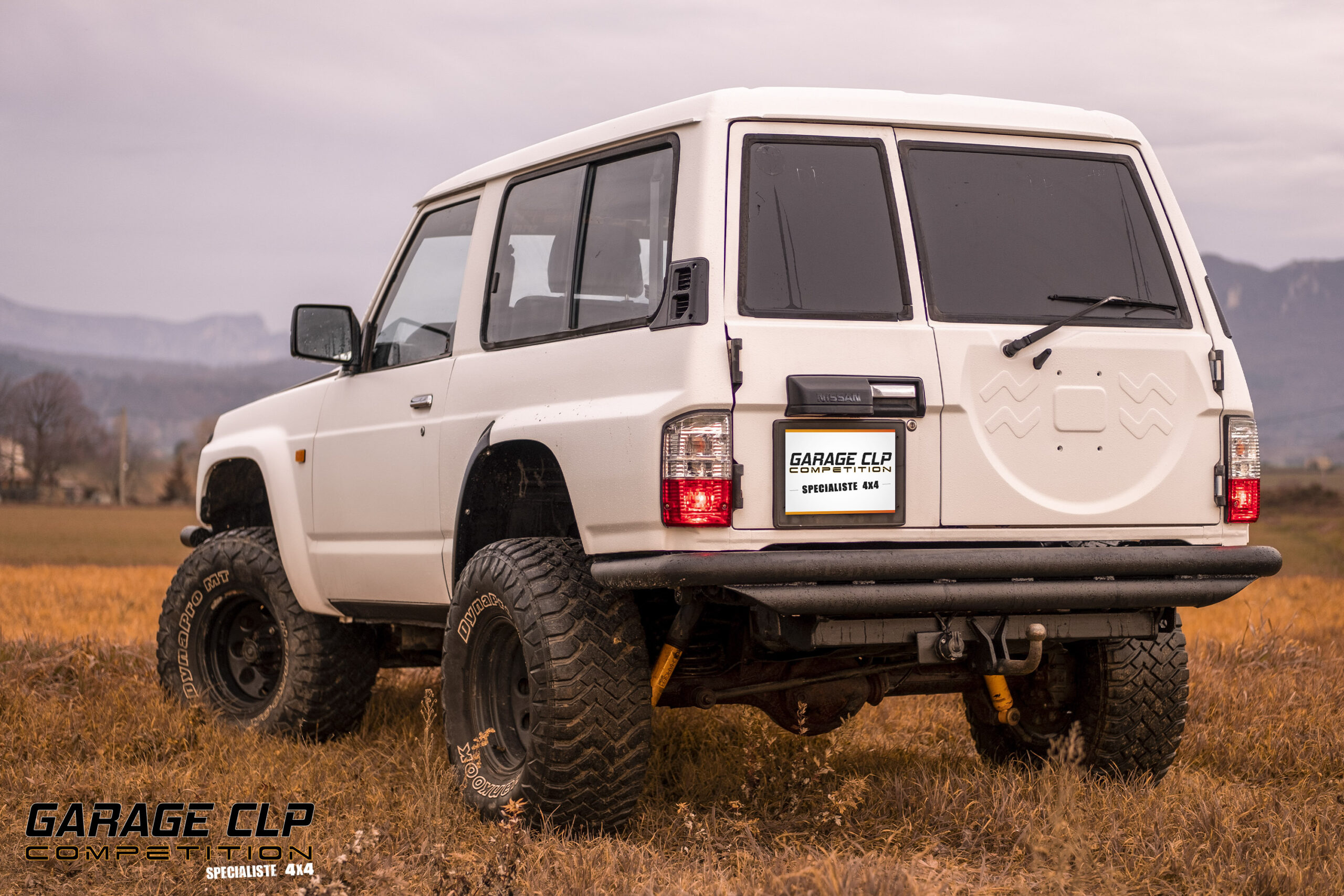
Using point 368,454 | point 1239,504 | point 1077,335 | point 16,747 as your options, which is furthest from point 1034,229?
point 16,747

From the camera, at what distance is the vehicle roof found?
13.4 ft

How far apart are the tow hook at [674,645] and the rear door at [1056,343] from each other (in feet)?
2.61

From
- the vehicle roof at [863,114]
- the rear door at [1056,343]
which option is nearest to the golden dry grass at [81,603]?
the vehicle roof at [863,114]

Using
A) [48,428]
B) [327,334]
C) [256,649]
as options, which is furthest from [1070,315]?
[48,428]

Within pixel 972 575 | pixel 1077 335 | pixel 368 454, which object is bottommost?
pixel 972 575

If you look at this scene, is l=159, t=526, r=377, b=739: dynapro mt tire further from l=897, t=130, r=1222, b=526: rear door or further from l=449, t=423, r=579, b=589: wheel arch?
l=897, t=130, r=1222, b=526: rear door

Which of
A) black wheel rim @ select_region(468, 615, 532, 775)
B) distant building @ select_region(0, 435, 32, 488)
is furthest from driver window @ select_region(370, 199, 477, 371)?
distant building @ select_region(0, 435, 32, 488)

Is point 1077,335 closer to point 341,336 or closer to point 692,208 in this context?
point 692,208

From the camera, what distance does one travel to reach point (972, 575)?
12.8 ft

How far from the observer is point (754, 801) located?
4.61 meters

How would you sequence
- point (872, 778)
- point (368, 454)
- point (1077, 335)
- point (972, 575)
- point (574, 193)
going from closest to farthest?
point (972, 575)
point (1077, 335)
point (574, 193)
point (872, 778)
point (368, 454)

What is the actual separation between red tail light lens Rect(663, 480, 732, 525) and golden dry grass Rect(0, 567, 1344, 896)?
3.07 ft

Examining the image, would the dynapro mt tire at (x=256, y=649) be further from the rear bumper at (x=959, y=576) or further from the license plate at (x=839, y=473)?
the license plate at (x=839, y=473)

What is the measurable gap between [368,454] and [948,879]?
2.85 metres
